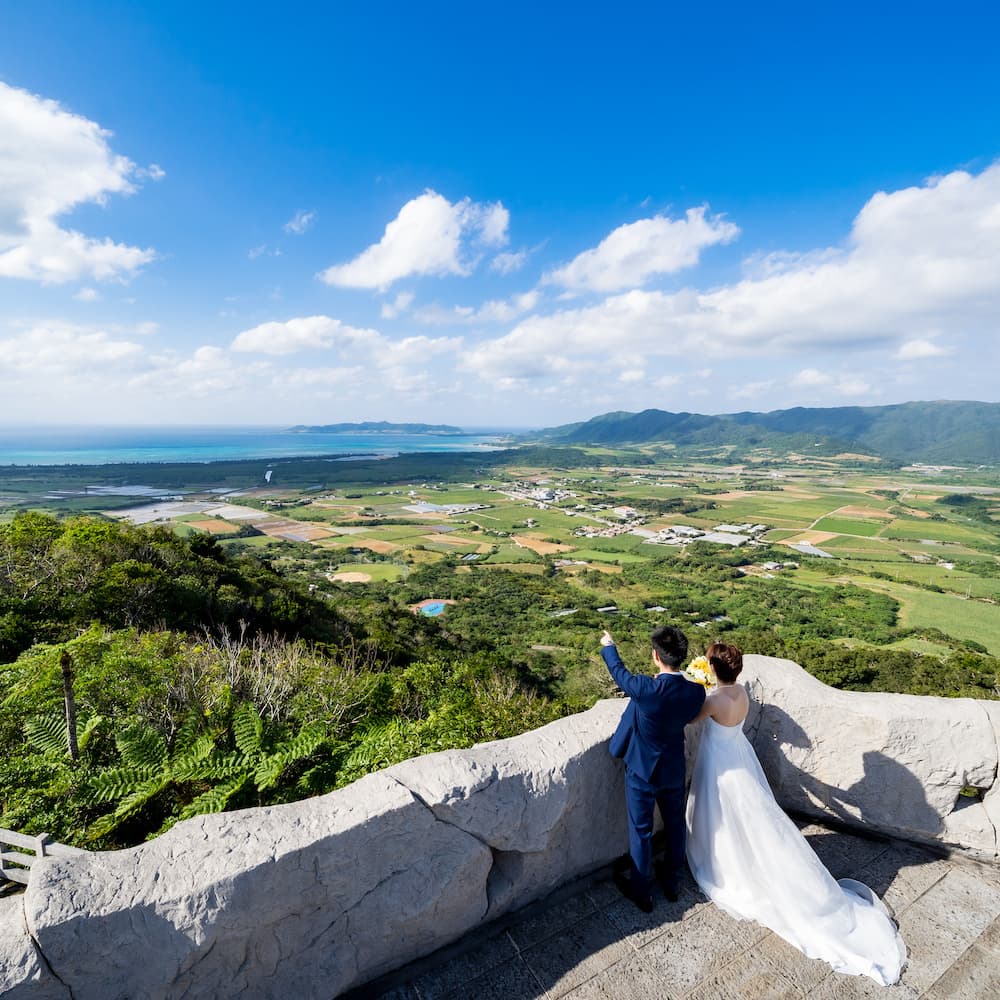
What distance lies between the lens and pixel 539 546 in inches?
2579

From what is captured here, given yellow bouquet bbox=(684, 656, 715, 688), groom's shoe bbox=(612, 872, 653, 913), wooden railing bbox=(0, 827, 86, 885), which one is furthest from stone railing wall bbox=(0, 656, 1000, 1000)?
yellow bouquet bbox=(684, 656, 715, 688)

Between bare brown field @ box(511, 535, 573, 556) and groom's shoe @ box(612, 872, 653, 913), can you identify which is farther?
bare brown field @ box(511, 535, 573, 556)

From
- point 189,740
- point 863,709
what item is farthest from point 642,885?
point 189,740

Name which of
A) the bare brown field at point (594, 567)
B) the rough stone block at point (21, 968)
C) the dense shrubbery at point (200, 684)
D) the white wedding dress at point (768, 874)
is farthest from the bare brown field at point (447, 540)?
the rough stone block at point (21, 968)

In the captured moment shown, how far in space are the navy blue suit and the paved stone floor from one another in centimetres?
27

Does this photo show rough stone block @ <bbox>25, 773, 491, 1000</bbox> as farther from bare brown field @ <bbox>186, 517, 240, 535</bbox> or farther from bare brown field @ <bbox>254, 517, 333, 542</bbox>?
bare brown field @ <bbox>186, 517, 240, 535</bbox>

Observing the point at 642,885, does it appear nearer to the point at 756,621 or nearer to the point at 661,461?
the point at 756,621

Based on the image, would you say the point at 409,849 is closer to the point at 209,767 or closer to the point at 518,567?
the point at 209,767

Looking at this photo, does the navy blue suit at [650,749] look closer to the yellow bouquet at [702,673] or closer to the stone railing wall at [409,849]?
the stone railing wall at [409,849]

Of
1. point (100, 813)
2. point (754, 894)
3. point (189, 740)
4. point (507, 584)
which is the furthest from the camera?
point (507, 584)

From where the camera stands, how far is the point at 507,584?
47594 mm

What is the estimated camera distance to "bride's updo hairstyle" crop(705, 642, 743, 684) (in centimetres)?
296

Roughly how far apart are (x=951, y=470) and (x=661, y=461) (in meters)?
92.7

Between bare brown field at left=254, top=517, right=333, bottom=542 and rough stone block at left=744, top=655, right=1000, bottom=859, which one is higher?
rough stone block at left=744, top=655, right=1000, bottom=859
